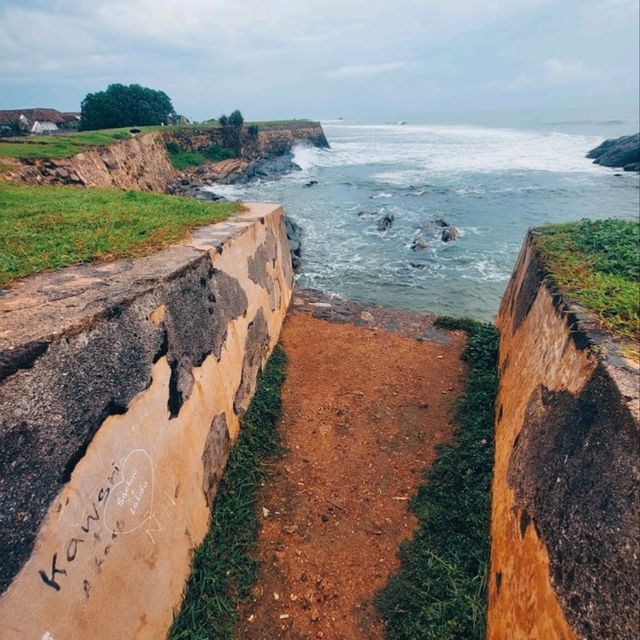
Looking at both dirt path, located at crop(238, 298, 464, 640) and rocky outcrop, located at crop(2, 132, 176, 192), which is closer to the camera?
dirt path, located at crop(238, 298, 464, 640)

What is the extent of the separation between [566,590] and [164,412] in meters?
3.02

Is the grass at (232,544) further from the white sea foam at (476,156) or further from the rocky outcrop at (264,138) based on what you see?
the rocky outcrop at (264,138)

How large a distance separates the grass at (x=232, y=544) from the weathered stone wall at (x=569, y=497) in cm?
217

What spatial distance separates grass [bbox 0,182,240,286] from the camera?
4250 millimetres

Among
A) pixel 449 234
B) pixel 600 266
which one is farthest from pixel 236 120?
pixel 600 266

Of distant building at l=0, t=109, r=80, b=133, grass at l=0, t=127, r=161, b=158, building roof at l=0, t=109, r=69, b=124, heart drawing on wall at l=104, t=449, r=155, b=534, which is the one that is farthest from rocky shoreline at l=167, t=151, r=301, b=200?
heart drawing on wall at l=104, t=449, r=155, b=534

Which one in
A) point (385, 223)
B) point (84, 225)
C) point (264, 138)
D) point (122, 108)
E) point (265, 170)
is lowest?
point (385, 223)

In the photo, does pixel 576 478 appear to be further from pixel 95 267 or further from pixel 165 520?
pixel 95 267

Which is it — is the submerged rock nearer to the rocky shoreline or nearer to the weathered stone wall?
the rocky shoreline

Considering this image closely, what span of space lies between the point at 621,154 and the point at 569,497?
4348 cm

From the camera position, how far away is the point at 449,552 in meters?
3.75

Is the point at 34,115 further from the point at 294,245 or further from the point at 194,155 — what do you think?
the point at 294,245

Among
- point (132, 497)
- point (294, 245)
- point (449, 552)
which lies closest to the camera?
point (132, 497)

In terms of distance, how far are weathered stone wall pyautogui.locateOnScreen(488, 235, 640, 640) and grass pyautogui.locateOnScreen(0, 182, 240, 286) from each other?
435 centimetres
